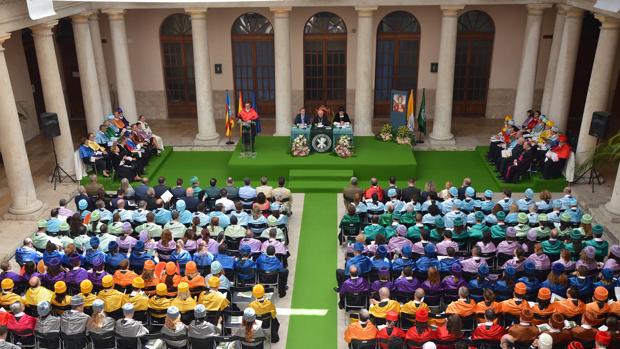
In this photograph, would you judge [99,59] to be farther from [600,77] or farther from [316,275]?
[600,77]

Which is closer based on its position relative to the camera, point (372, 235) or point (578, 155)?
point (372, 235)

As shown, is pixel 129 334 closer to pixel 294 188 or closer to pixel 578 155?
pixel 294 188

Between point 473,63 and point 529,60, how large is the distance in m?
3.57

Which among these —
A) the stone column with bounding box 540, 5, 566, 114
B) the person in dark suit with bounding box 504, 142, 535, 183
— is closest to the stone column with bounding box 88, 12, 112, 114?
the person in dark suit with bounding box 504, 142, 535, 183

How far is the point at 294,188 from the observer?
56.0 ft

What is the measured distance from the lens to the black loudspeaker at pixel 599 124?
51.4 ft

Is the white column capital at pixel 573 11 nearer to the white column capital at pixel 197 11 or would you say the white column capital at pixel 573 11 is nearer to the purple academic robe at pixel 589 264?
the purple academic robe at pixel 589 264

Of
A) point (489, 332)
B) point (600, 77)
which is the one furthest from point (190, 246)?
point (600, 77)

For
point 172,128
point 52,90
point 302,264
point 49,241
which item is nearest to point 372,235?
point 302,264

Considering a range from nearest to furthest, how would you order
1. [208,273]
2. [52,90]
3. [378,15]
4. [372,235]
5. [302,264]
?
[208,273], [372,235], [302,264], [52,90], [378,15]

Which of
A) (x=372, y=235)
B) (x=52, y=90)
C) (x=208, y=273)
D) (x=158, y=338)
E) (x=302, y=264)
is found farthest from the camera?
(x=52, y=90)

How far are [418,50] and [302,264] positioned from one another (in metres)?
11.3

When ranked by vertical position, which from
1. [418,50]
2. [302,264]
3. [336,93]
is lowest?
[302,264]

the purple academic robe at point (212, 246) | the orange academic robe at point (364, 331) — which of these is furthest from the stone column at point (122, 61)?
the orange academic robe at point (364, 331)
